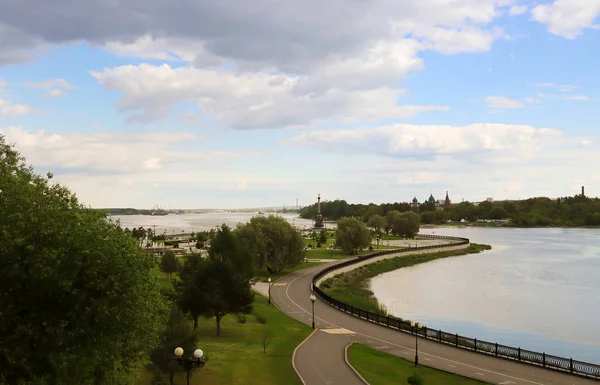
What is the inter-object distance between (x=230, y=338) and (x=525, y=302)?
3719cm

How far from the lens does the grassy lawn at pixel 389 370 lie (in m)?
26.7

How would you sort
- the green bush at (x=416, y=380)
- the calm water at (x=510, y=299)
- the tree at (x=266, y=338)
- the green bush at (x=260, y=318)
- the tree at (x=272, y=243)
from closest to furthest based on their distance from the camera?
the green bush at (x=416, y=380) < the tree at (x=266, y=338) < the green bush at (x=260, y=318) < the calm water at (x=510, y=299) < the tree at (x=272, y=243)

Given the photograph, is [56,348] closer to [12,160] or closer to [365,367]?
[12,160]

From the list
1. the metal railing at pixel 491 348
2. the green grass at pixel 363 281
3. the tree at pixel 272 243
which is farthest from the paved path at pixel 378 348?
the tree at pixel 272 243

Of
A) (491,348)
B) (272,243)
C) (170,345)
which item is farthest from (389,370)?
(272,243)

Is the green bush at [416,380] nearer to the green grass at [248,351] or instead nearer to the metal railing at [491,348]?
the green grass at [248,351]

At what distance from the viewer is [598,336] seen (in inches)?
1688

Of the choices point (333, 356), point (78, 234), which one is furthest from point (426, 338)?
point (78, 234)

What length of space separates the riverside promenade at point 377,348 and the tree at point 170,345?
240 inches

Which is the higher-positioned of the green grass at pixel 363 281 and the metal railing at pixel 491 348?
the metal railing at pixel 491 348

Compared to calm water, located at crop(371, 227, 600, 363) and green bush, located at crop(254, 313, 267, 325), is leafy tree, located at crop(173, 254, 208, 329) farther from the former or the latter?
calm water, located at crop(371, 227, 600, 363)

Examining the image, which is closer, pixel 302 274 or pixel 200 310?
pixel 200 310

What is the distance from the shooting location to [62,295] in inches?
672

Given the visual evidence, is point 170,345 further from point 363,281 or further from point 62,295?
point 363,281
